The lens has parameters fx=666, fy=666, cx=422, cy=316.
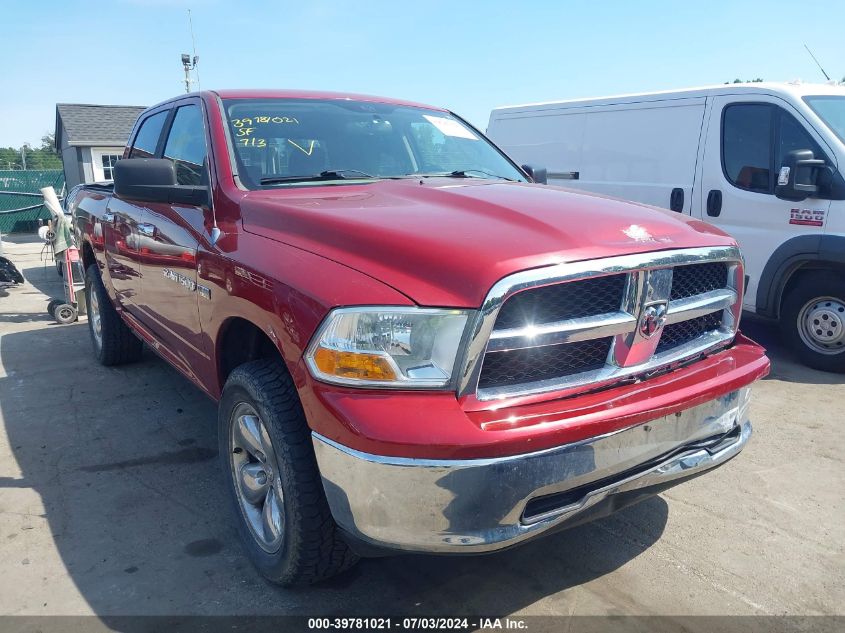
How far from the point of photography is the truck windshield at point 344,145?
3189 millimetres

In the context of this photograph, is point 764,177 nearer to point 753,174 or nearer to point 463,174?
point 753,174

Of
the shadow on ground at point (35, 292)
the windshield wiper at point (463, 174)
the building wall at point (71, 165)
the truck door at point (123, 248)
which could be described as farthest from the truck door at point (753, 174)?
the building wall at point (71, 165)

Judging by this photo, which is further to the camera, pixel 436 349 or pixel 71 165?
pixel 71 165

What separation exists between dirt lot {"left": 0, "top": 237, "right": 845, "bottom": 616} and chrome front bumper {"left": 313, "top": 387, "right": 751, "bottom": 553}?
649 millimetres

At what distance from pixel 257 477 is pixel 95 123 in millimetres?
25849

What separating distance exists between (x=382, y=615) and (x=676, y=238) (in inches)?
69.5

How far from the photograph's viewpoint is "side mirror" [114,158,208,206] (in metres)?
3.04

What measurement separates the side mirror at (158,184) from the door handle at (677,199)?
4.85 m

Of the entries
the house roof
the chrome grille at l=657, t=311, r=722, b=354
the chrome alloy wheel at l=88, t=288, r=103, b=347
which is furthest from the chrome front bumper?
the house roof

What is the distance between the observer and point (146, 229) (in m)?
3.81

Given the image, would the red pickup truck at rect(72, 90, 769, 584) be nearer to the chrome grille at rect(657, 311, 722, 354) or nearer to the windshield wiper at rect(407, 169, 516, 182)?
the chrome grille at rect(657, 311, 722, 354)

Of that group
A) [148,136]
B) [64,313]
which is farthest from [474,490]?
[64,313]

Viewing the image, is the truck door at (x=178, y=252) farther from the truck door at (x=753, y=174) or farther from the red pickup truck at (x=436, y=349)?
the truck door at (x=753, y=174)

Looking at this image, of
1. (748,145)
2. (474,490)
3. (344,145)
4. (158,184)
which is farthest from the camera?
(748,145)
